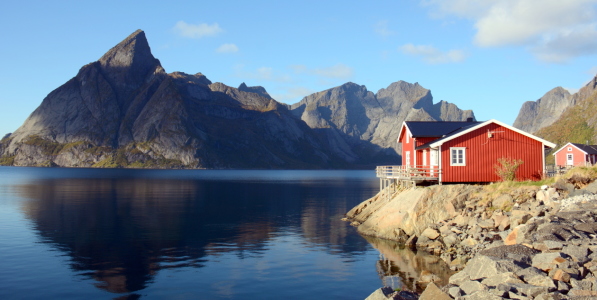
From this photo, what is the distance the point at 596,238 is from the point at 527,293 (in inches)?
365

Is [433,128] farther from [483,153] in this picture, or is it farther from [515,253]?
[515,253]

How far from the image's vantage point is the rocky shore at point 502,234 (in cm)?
1702

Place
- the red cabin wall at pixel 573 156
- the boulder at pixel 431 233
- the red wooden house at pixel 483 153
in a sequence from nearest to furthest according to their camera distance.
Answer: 1. the boulder at pixel 431 233
2. the red wooden house at pixel 483 153
3. the red cabin wall at pixel 573 156

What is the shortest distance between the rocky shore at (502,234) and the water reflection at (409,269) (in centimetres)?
87

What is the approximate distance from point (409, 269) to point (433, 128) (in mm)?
27418

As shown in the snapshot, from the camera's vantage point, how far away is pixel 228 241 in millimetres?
37469

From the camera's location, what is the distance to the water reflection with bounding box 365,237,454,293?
964 inches

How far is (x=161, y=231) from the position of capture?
41406 mm

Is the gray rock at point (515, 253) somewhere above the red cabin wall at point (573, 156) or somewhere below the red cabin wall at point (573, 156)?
below

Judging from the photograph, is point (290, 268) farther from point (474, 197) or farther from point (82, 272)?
point (474, 197)

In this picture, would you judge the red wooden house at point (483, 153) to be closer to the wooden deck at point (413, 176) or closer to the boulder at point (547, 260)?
the wooden deck at point (413, 176)

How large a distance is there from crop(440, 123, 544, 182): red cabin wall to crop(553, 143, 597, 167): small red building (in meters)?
37.4

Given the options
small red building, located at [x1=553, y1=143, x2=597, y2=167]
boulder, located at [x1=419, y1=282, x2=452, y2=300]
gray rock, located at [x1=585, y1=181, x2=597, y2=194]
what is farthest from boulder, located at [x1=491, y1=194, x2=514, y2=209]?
small red building, located at [x1=553, y1=143, x2=597, y2=167]

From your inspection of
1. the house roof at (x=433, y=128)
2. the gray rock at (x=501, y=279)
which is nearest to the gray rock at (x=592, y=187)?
the house roof at (x=433, y=128)
